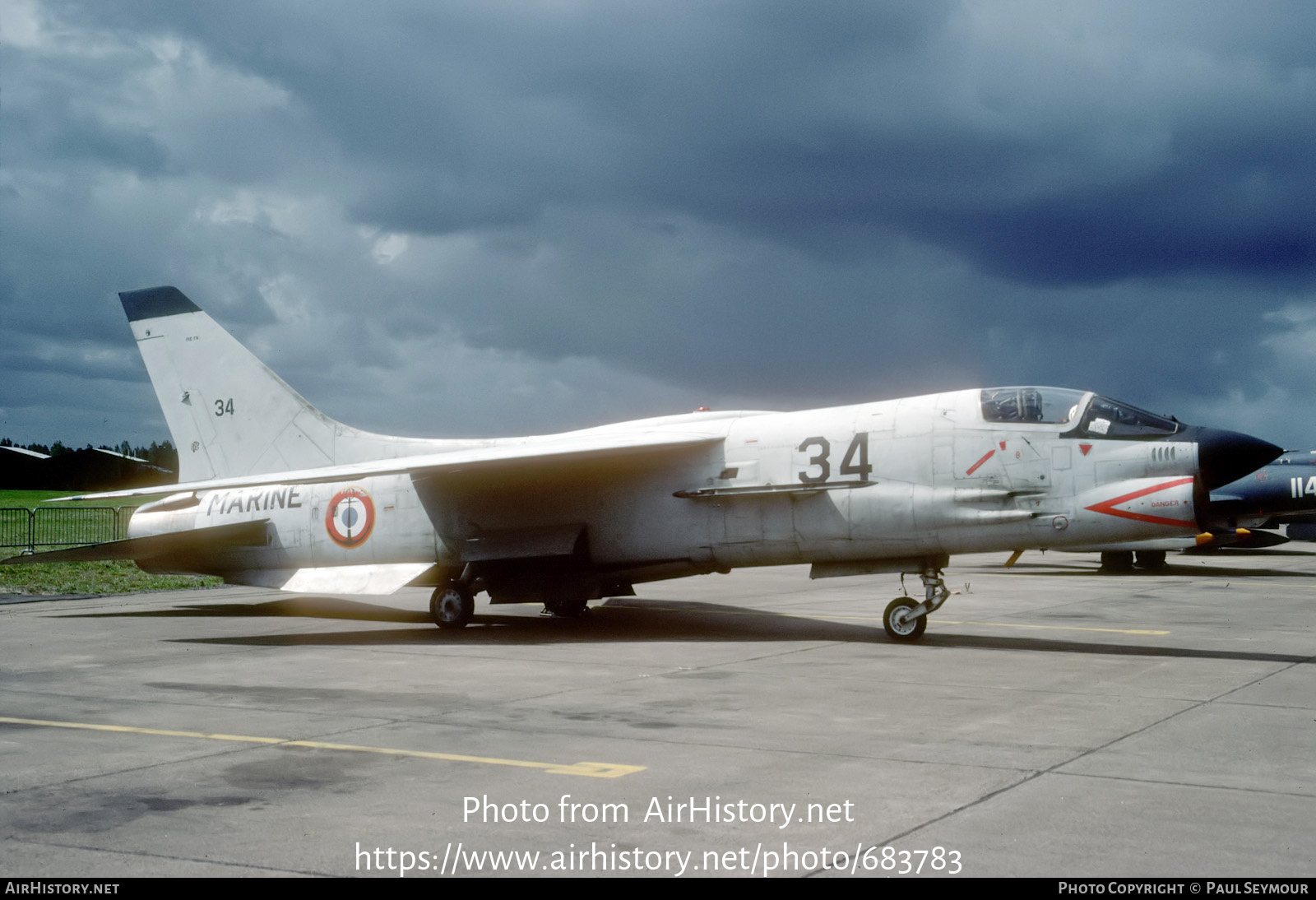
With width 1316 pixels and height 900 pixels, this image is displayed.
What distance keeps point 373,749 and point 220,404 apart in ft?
40.0

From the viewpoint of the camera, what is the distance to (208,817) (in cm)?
545

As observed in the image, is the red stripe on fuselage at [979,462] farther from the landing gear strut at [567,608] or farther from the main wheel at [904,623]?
the landing gear strut at [567,608]

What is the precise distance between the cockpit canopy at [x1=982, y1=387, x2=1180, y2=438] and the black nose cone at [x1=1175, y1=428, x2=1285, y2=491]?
16.6 inches

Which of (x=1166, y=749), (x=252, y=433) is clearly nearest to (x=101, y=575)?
(x=252, y=433)

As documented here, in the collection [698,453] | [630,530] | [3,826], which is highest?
[698,453]

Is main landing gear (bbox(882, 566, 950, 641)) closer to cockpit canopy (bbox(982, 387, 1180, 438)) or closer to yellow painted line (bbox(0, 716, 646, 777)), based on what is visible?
cockpit canopy (bbox(982, 387, 1180, 438))

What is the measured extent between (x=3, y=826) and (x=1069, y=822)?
206 inches

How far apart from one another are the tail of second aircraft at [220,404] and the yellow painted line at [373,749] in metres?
9.15

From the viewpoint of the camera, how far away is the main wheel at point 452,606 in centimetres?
1491

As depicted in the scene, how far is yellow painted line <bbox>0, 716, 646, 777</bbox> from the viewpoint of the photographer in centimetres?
641

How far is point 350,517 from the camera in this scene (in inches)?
628

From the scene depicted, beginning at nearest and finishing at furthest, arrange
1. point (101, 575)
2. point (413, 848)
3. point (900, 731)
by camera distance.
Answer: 1. point (413, 848)
2. point (900, 731)
3. point (101, 575)

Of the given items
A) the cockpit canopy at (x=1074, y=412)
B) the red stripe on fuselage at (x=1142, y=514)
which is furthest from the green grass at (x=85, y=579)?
the red stripe on fuselage at (x=1142, y=514)
